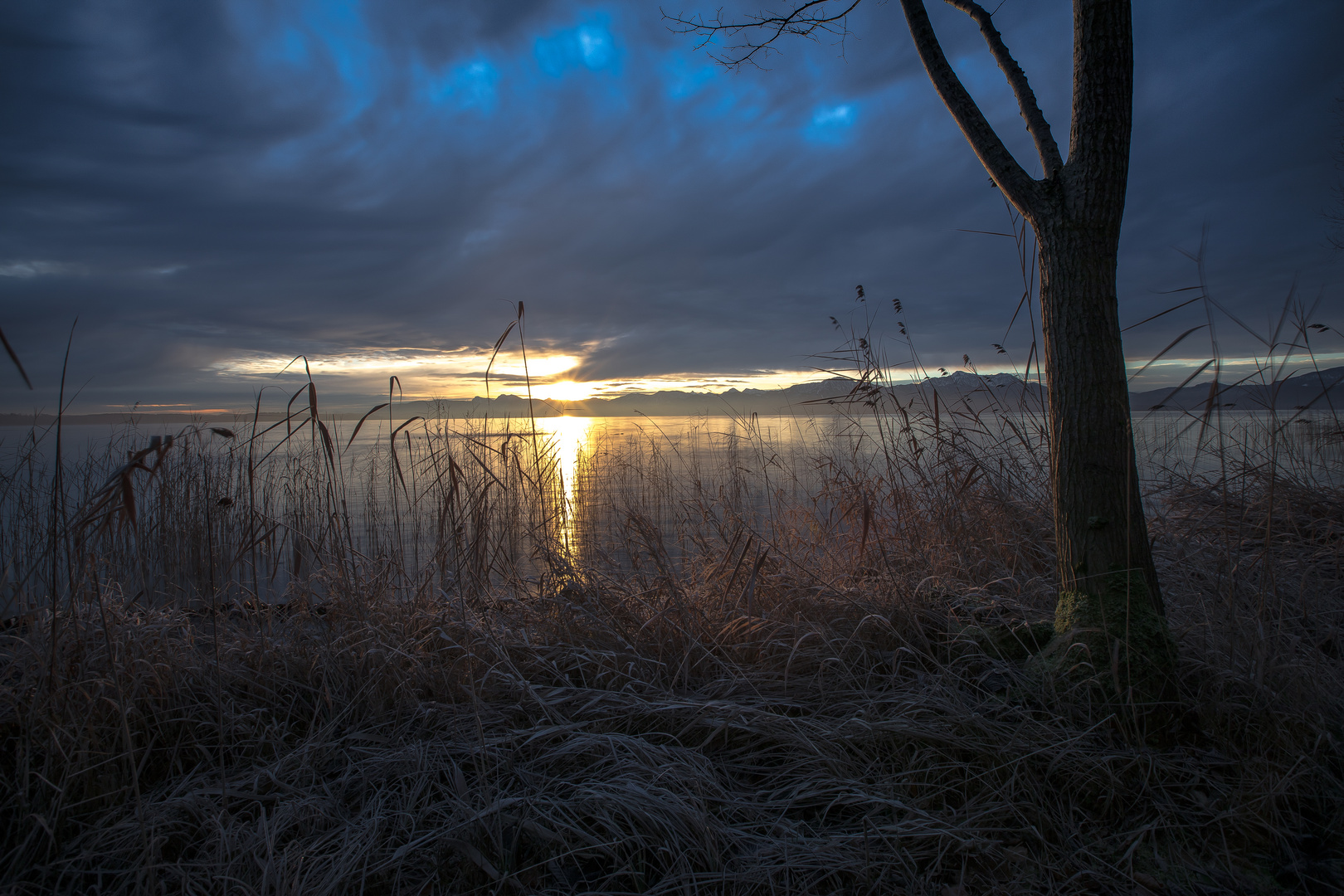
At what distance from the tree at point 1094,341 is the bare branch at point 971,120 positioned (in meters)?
0.02

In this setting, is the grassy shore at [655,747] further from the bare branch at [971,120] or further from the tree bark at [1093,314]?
the bare branch at [971,120]

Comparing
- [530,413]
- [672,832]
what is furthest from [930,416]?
[672,832]

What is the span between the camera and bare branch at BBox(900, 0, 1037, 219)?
6.43 feet

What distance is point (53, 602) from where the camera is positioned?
147 centimetres

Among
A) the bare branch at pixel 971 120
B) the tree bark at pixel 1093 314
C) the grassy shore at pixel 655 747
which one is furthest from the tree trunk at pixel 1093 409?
the grassy shore at pixel 655 747

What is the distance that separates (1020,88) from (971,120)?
35 cm

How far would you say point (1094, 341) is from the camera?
72.1 inches

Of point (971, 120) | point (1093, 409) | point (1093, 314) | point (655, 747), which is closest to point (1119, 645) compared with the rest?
point (1093, 409)

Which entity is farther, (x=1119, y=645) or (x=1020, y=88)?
(x=1020, y=88)

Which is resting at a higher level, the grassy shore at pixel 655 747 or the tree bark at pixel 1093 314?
the tree bark at pixel 1093 314

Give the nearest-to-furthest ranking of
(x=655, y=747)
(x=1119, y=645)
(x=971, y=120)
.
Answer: (x=655, y=747), (x=1119, y=645), (x=971, y=120)

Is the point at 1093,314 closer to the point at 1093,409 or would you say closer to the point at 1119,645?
the point at 1093,409

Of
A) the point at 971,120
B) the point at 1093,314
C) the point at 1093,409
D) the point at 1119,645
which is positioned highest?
the point at 971,120

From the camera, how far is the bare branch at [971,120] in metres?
1.96
